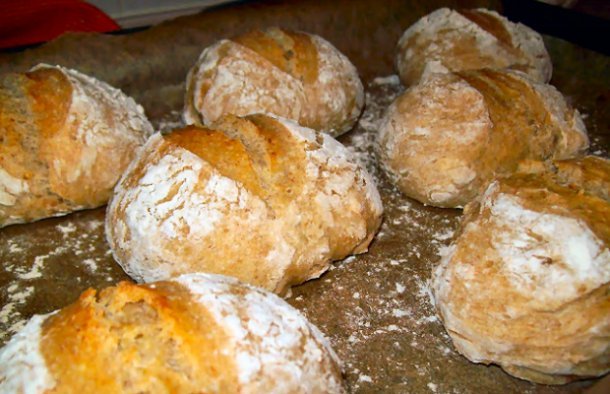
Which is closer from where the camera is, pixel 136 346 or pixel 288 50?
pixel 136 346

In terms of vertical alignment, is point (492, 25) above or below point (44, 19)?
above

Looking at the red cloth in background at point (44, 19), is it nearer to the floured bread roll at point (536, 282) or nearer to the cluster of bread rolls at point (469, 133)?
the cluster of bread rolls at point (469, 133)

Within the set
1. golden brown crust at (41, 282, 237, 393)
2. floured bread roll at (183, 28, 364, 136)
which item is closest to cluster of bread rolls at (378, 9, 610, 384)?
floured bread roll at (183, 28, 364, 136)

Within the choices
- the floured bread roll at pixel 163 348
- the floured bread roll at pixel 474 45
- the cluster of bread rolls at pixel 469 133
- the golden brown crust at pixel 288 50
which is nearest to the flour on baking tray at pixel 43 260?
the floured bread roll at pixel 163 348

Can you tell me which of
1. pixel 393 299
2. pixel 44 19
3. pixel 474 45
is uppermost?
pixel 474 45

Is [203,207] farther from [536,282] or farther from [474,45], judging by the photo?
[474,45]

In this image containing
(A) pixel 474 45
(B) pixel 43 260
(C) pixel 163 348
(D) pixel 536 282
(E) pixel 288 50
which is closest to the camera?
(C) pixel 163 348

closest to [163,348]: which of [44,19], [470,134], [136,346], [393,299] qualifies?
[136,346]

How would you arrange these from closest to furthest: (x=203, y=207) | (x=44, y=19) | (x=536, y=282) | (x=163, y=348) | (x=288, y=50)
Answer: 1. (x=163, y=348)
2. (x=536, y=282)
3. (x=203, y=207)
4. (x=288, y=50)
5. (x=44, y=19)
